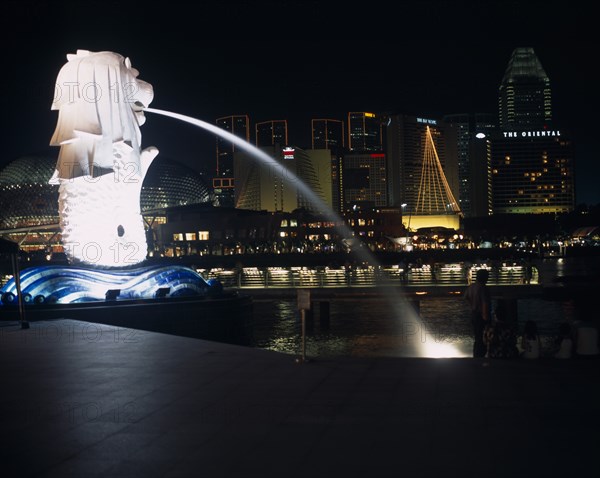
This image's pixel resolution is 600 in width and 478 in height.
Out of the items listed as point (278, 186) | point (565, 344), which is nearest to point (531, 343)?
point (565, 344)

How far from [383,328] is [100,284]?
26.3ft

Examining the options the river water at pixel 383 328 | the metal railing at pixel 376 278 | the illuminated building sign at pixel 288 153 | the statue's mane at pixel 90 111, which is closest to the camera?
the river water at pixel 383 328

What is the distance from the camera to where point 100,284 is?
1966 cm

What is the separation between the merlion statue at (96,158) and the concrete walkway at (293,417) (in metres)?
9.63

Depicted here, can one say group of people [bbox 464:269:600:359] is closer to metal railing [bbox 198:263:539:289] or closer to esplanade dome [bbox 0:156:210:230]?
metal railing [bbox 198:263:539:289]

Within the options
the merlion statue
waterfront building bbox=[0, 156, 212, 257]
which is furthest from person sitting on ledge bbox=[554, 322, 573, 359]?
waterfront building bbox=[0, 156, 212, 257]

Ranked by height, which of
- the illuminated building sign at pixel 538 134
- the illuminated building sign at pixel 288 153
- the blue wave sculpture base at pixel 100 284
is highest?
the illuminated building sign at pixel 538 134

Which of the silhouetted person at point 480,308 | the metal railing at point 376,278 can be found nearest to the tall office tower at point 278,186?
the metal railing at point 376,278

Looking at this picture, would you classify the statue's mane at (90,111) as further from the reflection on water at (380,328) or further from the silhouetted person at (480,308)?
the silhouetted person at (480,308)

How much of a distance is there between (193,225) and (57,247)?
75.1 ft

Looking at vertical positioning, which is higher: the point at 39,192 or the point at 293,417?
the point at 39,192

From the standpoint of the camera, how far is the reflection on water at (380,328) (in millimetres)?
16484

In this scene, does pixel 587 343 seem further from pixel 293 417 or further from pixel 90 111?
pixel 90 111

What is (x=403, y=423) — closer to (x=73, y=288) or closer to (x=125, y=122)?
(x=73, y=288)
